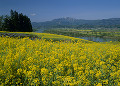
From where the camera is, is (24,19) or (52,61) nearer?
(52,61)

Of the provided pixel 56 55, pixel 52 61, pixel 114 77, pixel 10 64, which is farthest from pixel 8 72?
pixel 114 77

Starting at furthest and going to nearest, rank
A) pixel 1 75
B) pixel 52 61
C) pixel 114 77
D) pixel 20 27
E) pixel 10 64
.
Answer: pixel 20 27
pixel 52 61
pixel 10 64
pixel 114 77
pixel 1 75

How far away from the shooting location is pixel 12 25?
45.8 m

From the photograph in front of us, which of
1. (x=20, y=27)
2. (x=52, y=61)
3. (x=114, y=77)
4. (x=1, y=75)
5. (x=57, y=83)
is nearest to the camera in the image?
(x=57, y=83)

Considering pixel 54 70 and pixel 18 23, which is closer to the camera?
pixel 54 70

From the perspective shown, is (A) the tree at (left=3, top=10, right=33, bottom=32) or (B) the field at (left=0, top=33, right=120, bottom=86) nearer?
(B) the field at (left=0, top=33, right=120, bottom=86)

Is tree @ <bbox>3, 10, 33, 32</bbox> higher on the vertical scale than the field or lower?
higher

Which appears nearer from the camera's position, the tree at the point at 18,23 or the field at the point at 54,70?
the field at the point at 54,70

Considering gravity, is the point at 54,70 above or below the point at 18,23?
below

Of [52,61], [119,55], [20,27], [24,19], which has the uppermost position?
[24,19]

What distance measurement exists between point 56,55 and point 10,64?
2.06 m

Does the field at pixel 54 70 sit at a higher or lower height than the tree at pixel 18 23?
lower

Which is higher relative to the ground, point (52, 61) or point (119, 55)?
point (52, 61)

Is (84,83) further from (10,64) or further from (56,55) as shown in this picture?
(10,64)
